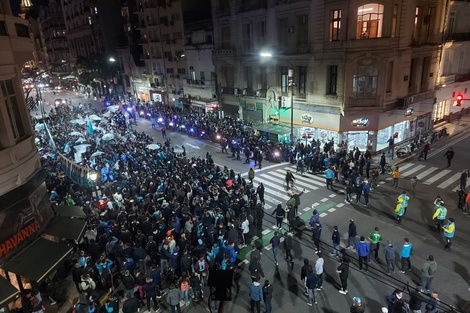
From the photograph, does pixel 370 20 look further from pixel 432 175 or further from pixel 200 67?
pixel 200 67

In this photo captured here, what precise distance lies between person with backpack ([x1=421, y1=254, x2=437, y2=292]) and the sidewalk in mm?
15672

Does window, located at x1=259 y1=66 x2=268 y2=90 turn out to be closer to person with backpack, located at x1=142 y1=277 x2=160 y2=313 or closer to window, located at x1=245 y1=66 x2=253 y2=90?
window, located at x1=245 y1=66 x2=253 y2=90

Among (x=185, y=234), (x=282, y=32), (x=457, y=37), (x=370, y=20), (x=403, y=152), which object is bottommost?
(x=403, y=152)

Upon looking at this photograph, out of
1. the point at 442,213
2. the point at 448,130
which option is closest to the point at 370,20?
the point at 448,130

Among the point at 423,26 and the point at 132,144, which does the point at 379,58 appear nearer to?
the point at 423,26

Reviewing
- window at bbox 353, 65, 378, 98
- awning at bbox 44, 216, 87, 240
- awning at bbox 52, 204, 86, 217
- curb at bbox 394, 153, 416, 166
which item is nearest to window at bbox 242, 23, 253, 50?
window at bbox 353, 65, 378, 98

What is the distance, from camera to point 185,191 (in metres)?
18.3

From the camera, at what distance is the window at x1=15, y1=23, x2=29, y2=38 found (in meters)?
11.6

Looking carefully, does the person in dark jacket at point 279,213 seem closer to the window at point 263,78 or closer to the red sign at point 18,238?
the red sign at point 18,238

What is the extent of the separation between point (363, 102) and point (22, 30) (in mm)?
Result: 23750

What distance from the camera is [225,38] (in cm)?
3775

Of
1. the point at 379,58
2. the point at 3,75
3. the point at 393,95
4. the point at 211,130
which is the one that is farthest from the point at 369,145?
the point at 3,75

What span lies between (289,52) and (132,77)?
44.7 meters

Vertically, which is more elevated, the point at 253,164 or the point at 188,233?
the point at 188,233
